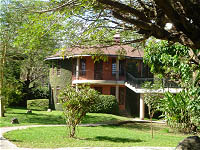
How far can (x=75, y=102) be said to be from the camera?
12023mm

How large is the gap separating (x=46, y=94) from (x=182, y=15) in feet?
98.0

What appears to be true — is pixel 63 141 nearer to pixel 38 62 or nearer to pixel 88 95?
pixel 88 95

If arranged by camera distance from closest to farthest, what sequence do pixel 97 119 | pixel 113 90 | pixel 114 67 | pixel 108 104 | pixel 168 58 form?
pixel 168 58
pixel 97 119
pixel 108 104
pixel 114 67
pixel 113 90

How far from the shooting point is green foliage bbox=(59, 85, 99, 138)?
1209cm

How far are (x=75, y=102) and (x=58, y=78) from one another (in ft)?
59.3

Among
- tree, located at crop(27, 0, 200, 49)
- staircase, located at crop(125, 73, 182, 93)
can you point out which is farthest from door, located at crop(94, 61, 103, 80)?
tree, located at crop(27, 0, 200, 49)

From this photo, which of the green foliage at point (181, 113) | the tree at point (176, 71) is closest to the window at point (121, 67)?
the tree at point (176, 71)

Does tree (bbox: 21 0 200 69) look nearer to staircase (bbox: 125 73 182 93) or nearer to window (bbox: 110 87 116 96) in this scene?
staircase (bbox: 125 73 182 93)

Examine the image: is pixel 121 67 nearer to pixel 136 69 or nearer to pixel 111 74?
pixel 111 74

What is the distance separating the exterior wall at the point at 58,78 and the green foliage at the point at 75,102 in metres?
16.2

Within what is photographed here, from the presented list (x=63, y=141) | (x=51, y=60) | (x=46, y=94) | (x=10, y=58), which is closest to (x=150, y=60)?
(x=63, y=141)

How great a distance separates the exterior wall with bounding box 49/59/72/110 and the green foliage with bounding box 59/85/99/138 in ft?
53.3

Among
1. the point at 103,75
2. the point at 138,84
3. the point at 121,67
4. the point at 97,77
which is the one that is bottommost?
the point at 138,84

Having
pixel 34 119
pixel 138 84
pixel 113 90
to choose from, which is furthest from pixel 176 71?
pixel 113 90
